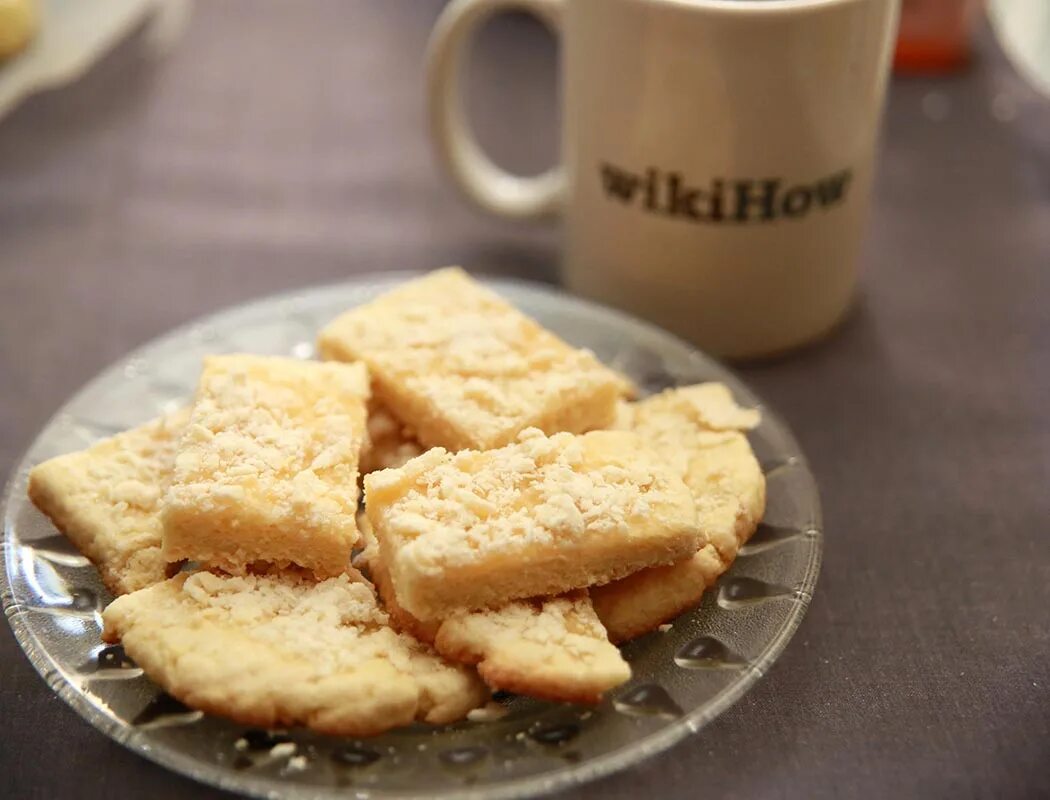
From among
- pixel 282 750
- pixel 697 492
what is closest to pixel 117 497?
pixel 282 750

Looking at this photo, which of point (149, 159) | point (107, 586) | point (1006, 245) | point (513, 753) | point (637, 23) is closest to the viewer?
point (513, 753)

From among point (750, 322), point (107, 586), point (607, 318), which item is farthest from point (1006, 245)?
point (107, 586)

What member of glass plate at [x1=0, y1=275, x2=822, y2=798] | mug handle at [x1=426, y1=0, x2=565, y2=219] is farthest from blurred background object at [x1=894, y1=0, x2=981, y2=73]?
glass plate at [x1=0, y1=275, x2=822, y2=798]

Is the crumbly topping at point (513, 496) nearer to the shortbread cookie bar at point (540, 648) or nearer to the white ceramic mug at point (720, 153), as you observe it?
the shortbread cookie bar at point (540, 648)

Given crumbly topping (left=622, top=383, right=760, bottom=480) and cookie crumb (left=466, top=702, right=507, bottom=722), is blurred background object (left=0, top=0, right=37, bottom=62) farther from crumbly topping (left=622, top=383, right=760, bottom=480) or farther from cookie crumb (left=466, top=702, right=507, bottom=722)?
cookie crumb (left=466, top=702, right=507, bottom=722)

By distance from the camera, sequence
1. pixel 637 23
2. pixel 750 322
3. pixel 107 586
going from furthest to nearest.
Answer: pixel 750 322
pixel 637 23
pixel 107 586

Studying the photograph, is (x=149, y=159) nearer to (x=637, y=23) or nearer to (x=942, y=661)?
(x=637, y=23)

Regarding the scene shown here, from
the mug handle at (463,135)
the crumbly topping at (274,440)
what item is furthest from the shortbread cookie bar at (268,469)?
the mug handle at (463,135)
